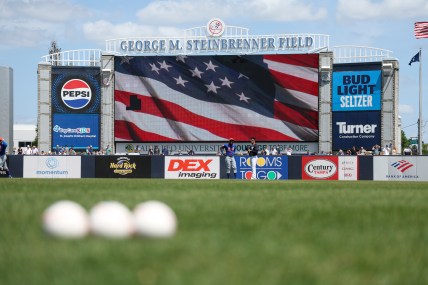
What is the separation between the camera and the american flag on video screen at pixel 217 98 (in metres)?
49.7

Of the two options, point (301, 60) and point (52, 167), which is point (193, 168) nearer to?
point (52, 167)

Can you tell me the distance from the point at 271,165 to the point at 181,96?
13.1 meters

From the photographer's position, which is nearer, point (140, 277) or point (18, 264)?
point (140, 277)

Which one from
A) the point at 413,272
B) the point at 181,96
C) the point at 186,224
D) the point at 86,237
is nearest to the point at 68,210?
the point at 86,237

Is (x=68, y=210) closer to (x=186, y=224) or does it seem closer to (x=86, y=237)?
(x=86, y=237)

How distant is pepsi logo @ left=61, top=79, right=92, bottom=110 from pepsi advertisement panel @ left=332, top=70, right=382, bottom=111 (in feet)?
59.1

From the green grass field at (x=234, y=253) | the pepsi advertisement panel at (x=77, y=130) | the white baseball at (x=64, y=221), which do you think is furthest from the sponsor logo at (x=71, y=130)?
the white baseball at (x=64, y=221)

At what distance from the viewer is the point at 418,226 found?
8508mm

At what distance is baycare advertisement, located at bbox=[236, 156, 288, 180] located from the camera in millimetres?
39781

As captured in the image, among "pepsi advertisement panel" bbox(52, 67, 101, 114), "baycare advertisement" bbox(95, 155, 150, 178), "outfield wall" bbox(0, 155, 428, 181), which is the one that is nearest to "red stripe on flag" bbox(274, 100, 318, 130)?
"outfield wall" bbox(0, 155, 428, 181)

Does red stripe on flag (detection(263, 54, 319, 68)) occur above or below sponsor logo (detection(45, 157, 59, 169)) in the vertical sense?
above

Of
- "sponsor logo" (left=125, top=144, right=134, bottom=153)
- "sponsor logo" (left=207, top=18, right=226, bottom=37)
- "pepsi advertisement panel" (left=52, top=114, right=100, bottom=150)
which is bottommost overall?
"sponsor logo" (left=125, top=144, right=134, bottom=153)

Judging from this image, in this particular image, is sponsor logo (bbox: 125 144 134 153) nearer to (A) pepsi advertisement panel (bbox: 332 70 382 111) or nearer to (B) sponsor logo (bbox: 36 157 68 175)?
(B) sponsor logo (bbox: 36 157 68 175)

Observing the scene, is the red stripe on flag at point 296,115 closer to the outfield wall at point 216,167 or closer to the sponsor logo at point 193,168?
the outfield wall at point 216,167
